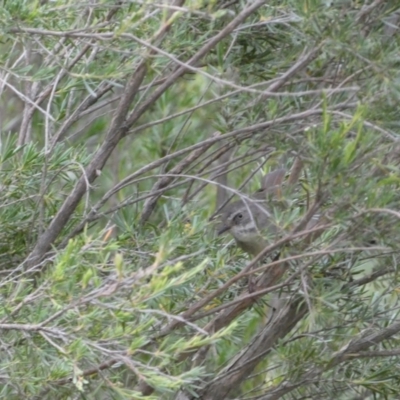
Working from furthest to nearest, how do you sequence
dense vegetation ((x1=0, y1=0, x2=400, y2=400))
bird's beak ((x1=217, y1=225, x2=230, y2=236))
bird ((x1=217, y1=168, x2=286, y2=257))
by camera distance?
1. bird's beak ((x1=217, y1=225, x2=230, y2=236))
2. bird ((x1=217, y1=168, x2=286, y2=257))
3. dense vegetation ((x1=0, y1=0, x2=400, y2=400))

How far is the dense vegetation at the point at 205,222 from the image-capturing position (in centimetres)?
250

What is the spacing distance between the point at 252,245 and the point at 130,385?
2.28 ft

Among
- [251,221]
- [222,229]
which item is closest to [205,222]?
[251,221]

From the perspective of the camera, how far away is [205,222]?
127 inches

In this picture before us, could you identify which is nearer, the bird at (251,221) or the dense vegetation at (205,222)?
the dense vegetation at (205,222)

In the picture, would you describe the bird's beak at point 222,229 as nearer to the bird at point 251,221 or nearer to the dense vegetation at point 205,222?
the bird at point 251,221

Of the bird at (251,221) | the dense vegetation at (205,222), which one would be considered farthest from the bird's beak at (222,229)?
the dense vegetation at (205,222)

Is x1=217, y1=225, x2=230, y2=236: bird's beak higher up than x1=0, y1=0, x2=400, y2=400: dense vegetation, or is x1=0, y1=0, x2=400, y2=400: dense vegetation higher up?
x1=0, y1=0, x2=400, y2=400: dense vegetation

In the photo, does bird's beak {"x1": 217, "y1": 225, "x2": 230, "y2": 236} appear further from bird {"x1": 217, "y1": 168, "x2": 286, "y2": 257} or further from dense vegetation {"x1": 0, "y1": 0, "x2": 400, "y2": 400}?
dense vegetation {"x1": 0, "y1": 0, "x2": 400, "y2": 400}

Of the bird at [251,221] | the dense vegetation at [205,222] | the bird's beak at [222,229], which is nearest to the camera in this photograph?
the dense vegetation at [205,222]

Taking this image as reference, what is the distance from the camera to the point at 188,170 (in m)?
3.74

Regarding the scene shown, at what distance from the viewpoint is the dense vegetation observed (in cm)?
250

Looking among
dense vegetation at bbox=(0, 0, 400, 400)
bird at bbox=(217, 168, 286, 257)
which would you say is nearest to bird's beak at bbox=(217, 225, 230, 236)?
bird at bbox=(217, 168, 286, 257)

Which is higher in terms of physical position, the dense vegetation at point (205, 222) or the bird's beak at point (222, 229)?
the dense vegetation at point (205, 222)
